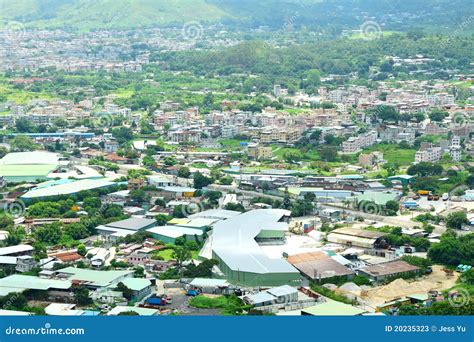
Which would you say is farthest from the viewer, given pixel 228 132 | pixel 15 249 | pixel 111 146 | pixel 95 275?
pixel 228 132

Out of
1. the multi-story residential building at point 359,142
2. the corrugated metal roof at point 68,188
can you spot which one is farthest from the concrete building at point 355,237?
the multi-story residential building at point 359,142

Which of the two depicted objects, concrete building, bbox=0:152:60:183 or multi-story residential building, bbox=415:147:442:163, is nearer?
concrete building, bbox=0:152:60:183

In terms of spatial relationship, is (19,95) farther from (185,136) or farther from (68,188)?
(68,188)

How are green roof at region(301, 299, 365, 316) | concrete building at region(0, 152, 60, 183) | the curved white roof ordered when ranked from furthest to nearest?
1. concrete building at region(0, 152, 60, 183)
2. the curved white roof
3. green roof at region(301, 299, 365, 316)

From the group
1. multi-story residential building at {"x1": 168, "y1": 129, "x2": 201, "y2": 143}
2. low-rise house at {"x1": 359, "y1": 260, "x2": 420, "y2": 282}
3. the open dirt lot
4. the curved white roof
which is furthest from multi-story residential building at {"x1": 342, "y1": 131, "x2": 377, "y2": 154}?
the open dirt lot

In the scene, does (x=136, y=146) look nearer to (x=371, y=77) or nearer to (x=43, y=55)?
(x=371, y=77)

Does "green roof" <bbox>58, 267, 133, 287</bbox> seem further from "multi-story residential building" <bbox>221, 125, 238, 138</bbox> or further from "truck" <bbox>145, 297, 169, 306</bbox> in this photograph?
"multi-story residential building" <bbox>221, 125, 238, 138</bbox>

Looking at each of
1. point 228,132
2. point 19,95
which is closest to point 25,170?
point 228,132
